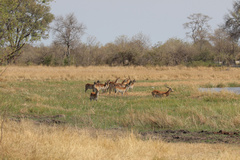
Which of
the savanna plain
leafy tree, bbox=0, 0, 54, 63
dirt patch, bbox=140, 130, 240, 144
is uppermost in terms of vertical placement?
leafy tree, bbox=0, 0, 54, 63

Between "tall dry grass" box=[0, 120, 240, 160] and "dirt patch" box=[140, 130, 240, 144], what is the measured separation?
589 millimetres

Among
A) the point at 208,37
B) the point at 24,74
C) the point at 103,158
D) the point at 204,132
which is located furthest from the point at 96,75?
the point at 208,37

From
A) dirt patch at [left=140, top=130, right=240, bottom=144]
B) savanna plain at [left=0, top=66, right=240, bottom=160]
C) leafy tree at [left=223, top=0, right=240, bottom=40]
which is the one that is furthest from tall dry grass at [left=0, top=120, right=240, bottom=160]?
leafy tree at [left=223, top=0, right=240, bottom=40]

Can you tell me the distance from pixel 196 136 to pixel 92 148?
3.68m

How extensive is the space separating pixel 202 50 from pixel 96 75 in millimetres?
29956

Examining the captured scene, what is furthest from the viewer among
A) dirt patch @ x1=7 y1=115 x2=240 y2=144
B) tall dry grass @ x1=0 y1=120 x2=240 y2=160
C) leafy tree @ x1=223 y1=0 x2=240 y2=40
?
leafy tree @ x1=223 y1=0 x2=240 y2=40

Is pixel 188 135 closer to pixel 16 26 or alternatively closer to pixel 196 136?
pixel 196 136

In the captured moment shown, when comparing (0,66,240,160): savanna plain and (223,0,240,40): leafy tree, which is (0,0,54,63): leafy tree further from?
(223,0,240,40): leafy tree

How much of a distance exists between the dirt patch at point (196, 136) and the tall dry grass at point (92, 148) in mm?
589

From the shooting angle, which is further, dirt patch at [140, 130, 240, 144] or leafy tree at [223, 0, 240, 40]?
leafy tree at [223, 0, 240, 40]

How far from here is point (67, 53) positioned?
57344 millimetres

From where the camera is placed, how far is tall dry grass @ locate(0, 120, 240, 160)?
6.51m

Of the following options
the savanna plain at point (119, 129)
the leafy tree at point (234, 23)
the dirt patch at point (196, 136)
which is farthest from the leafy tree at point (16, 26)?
the leafy tree at point (234, 23)

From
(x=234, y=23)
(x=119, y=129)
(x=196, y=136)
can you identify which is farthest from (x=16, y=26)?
(x=234, y=23)
